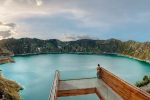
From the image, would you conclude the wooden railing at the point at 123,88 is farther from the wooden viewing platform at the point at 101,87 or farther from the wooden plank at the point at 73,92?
the wooden plank at the point at 73,92

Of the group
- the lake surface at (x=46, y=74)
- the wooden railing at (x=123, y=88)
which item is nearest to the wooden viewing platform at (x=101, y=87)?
the wooden railing at (x=123, y=88)

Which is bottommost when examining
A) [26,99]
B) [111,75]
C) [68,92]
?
[26,99]

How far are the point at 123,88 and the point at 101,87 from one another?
260 centimetres

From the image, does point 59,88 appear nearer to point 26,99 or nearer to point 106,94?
point 106,94

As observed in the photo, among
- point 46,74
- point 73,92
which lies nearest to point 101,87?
point 73,92

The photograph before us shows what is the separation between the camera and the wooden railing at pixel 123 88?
7758 millimetres

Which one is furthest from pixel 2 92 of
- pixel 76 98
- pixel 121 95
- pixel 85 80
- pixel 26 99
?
pixel 121 95

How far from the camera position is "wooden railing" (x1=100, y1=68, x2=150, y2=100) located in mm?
7758

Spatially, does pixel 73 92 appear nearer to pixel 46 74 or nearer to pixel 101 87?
pixel 101 87

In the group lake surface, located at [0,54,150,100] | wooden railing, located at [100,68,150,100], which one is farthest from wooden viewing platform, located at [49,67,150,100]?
lake surface, located at [0,54,150,100]

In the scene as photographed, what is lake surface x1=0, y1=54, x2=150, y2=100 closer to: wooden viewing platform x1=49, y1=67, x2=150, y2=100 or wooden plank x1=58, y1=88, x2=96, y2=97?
wooden viewing platform x1=49, y1=67, x2=150, y2=100

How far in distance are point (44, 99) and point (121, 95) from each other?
41304 millimetres

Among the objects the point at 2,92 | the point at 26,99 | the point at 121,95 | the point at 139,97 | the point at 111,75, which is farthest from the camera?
the point at 26,99

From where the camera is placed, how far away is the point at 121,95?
31.8ft
